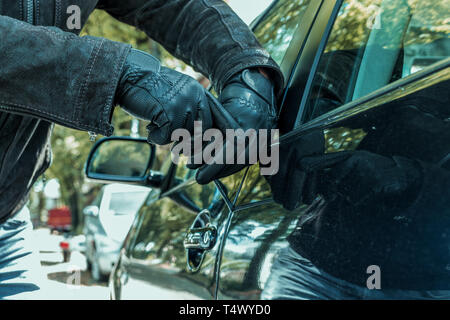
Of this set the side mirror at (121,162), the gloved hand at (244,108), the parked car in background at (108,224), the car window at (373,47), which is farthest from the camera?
the parked car in background at (108,224)

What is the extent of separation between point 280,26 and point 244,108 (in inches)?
26.7

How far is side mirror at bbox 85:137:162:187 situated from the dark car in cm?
61

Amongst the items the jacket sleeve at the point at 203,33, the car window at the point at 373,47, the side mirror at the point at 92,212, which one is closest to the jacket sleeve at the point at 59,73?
the jacket sleeve at the point at 203,33

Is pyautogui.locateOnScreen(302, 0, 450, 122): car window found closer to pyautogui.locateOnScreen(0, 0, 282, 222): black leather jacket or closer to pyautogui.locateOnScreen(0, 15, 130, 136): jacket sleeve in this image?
pyautogui.locateOnScreen(0, 0, 282, 222): black leather jacket

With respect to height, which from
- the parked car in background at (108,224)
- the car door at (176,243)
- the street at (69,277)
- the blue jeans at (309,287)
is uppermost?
the blue jeans at (309,287)

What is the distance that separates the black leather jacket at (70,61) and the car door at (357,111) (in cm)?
16

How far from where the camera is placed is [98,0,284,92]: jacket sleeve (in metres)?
1.49

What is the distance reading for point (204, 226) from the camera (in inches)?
62.3

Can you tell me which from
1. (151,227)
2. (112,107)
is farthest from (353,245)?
(151,227)

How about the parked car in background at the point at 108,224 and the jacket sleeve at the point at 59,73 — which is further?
the parked car in background at the point at 108,224

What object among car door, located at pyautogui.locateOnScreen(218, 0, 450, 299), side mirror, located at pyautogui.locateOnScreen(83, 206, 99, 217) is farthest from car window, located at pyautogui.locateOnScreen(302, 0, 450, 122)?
side mirror, located at pyautogui.locateOnScreen(83, 206, 99, 217)

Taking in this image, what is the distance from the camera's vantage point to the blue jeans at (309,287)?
80 centimetres

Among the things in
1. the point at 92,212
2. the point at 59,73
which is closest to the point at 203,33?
the point at 59,73

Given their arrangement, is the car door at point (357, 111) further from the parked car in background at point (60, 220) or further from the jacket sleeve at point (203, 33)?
the parked car in background at point (60, 220)
